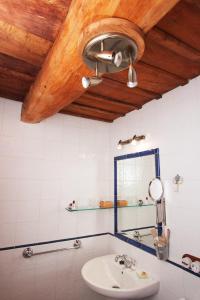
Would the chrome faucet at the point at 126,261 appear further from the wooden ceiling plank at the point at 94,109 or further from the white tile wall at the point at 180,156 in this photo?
the wooden ceiling plank at the point at 94,109

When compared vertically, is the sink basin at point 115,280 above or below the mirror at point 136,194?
below

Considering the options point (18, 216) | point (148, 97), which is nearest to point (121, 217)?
point (18, 216)

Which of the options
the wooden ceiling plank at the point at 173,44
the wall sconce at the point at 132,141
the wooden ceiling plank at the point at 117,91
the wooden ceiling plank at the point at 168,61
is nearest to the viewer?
the wooden ceiling plank at the point at 173,44

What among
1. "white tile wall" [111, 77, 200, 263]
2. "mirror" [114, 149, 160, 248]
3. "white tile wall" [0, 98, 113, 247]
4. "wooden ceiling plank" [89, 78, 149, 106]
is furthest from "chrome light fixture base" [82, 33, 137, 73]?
"white tile wall" [0, 98, 113, 247]

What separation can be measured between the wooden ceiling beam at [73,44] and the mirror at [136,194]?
1001 millimetres

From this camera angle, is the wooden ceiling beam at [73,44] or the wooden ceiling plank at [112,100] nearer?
the wooden ceiling beam at [73,44]

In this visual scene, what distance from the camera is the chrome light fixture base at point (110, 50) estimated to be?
28.0 inches

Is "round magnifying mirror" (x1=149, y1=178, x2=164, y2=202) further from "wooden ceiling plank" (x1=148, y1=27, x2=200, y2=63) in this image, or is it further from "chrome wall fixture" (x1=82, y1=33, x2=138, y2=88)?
"chrome wall fixture" (x1=82, y1=33, x2=138, y2=88)

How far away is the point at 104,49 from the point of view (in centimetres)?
78

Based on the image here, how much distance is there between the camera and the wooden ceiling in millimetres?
896

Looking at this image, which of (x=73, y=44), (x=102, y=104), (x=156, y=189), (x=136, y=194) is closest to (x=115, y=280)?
(x=136, y=194)

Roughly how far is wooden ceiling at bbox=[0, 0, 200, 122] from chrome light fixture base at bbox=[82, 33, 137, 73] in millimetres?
298

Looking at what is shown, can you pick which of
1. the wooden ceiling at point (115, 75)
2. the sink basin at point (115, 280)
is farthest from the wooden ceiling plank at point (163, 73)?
the sink basin at point (115, 280)

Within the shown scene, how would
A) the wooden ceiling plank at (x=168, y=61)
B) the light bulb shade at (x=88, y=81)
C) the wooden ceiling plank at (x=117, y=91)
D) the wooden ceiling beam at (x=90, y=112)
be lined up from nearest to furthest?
1. the light bulb shade at (x=88, y=81)
2. the wooden ceiling plank at (x=168, y=61)
3. the wooden ceiling plank at (x=117, y=91)
4. the wooden ceiling beam at (x=90, y=112)
